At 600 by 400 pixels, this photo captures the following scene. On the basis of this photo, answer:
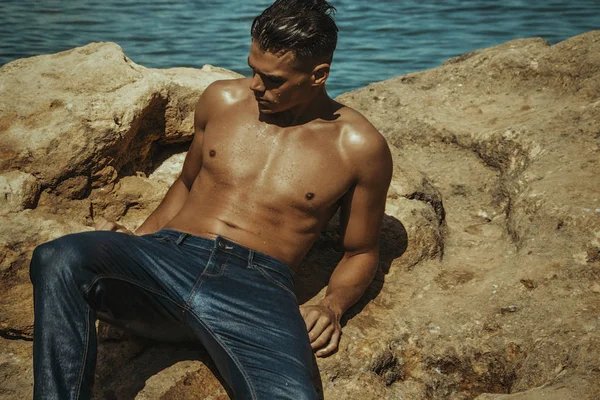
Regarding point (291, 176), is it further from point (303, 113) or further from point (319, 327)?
point (319, 327)

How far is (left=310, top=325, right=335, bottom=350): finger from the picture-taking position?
10.6ft

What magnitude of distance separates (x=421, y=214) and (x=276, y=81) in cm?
122

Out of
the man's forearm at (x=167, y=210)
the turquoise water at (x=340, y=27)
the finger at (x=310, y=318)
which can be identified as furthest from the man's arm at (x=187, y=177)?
the turquoise water at (x=340, y=27)

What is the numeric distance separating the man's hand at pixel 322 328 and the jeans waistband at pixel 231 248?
21 cm

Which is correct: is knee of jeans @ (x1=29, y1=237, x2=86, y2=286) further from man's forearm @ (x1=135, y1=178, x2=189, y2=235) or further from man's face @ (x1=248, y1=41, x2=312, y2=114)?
man's face @ (x1=248, y1=41, x2=312, y2=114)

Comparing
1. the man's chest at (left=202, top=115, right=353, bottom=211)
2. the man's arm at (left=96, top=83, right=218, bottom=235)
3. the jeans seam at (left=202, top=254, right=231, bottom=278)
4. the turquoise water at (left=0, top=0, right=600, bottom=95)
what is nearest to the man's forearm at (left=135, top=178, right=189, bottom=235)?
the man's arm at (left=96, top=83, right=218, bottom=235)

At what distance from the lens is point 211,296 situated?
303cm

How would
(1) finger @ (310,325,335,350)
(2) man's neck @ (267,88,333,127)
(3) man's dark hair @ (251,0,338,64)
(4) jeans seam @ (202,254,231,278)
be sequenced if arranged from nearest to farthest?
(4) jeans seam @ (202,254,231,278)
(1) finger @ (310,325,335,350)
(3) man's dark hair @ (251,0,338,64)
(2) man's neck @ (267,88,333,127)

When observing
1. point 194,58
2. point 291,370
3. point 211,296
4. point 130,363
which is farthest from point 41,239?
point 194,58

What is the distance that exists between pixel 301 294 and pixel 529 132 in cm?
185

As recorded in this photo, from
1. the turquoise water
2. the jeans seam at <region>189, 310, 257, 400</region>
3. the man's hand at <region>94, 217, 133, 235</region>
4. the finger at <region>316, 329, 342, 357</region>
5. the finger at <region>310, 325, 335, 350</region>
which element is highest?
the man's hand at <region>94, 217, 133, 235</region>

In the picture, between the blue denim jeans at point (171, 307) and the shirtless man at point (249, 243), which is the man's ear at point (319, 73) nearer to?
the shirtless man at point (249, 243)

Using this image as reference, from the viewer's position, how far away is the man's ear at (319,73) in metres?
3.48

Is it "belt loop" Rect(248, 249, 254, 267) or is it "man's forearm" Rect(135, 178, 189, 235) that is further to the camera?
"man's forearm" Rect(135, 178, 189, 235)
